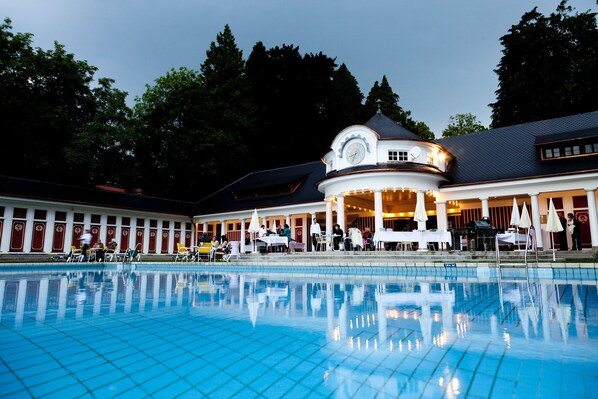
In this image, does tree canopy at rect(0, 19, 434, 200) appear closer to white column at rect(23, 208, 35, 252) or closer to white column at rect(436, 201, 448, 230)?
→ white column at rect(23, 208, 35, 252)

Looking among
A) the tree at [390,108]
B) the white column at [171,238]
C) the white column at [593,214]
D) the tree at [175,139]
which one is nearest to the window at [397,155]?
the white column at [593,214]

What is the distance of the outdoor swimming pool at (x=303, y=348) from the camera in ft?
8.43

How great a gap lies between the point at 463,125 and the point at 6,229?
44.6 metres

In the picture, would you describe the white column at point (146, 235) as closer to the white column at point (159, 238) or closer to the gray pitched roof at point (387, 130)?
the white column at point (159, 238)

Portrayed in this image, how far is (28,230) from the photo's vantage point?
24359mm

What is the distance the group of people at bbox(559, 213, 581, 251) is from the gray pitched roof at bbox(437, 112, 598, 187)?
250cm

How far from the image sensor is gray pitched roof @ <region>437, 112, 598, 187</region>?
18867 mm

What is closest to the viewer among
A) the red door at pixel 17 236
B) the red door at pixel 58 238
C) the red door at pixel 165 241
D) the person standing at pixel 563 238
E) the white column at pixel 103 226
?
the person standing at pixel 563 238

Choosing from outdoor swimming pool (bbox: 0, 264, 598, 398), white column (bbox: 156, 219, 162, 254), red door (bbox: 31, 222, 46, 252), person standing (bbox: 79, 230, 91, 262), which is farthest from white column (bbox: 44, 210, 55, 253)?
outdoor swimming pool (bbox: 0, 264, 598, 398)

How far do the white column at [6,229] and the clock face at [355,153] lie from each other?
862 inches

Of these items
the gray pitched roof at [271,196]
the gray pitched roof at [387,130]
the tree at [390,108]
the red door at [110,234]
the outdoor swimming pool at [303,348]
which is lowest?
the outdoor swimming pool at [303,348]

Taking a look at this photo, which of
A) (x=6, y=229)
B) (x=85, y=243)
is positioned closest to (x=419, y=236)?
(x=85, y=243)

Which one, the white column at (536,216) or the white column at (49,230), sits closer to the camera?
the white column at (536,216)

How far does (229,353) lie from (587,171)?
20.4 m
